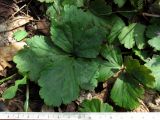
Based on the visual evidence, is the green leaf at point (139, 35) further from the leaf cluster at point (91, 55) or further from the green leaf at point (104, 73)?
the green leaf at point (104, 73)

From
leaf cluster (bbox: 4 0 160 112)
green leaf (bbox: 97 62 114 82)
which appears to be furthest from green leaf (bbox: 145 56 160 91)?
green leaf (bbox: 97 62 114 82)

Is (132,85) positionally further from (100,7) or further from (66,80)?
(100,7)

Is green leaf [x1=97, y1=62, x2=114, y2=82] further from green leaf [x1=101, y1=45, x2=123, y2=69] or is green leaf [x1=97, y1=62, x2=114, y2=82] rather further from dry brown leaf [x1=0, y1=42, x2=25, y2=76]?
dry brown leaf [x1=0, y1=42, x2=25, y2=76]

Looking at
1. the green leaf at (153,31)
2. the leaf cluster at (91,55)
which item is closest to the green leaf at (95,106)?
the leaf cluster at (91,55)

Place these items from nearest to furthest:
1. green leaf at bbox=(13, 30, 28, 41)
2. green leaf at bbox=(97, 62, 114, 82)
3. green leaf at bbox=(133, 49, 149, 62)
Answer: green leaf at bbox=(97, 62, 114, 82), green leaf at bbox=(133, 49, 149, 62), green leaf at bbox=(13, 30, 28, 41)

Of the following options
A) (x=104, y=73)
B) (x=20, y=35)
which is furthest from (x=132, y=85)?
(x=20, y=35)

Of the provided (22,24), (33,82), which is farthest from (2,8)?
(33,82)

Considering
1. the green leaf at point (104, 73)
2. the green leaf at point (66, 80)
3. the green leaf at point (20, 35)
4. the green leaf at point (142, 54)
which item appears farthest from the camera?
the green leaf at point (20, 35)
